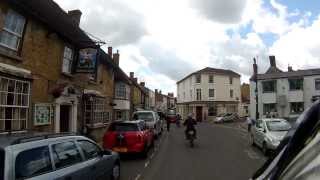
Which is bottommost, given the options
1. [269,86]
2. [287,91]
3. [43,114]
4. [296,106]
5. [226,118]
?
[226,118]

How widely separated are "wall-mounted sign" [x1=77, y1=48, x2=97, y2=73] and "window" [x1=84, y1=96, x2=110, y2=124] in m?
3.33

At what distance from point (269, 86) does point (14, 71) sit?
141 ft

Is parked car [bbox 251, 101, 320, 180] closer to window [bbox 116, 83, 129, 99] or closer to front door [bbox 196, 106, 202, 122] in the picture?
window [bbox 116, 83, 129, 99]

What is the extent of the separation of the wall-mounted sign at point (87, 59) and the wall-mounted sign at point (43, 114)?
8.75ft

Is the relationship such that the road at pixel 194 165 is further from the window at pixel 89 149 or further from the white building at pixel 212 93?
the white building at pixel 212 93

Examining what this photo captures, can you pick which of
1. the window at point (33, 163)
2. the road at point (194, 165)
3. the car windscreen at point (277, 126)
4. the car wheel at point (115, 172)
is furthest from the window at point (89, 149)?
the car windscreen at point (277, 126)

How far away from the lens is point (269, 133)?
17172 millimetres

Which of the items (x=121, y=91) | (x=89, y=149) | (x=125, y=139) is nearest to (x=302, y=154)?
(x=89, y=149)

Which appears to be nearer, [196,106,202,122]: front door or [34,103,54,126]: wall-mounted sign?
[34,103,54,126]: wall-mounted sign

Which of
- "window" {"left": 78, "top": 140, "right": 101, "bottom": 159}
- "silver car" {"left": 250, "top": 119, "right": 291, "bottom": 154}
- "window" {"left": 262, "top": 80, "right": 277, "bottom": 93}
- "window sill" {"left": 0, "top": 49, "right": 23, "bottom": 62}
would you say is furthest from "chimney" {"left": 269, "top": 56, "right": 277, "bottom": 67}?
"window" {"left": 78, "top": 140, "right": 101, "bottom": 159}

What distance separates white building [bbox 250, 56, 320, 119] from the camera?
1932 inches

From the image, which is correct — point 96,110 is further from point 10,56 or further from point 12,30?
point 10,56

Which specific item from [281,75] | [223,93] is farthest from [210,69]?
[281,75]

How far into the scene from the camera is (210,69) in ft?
263
